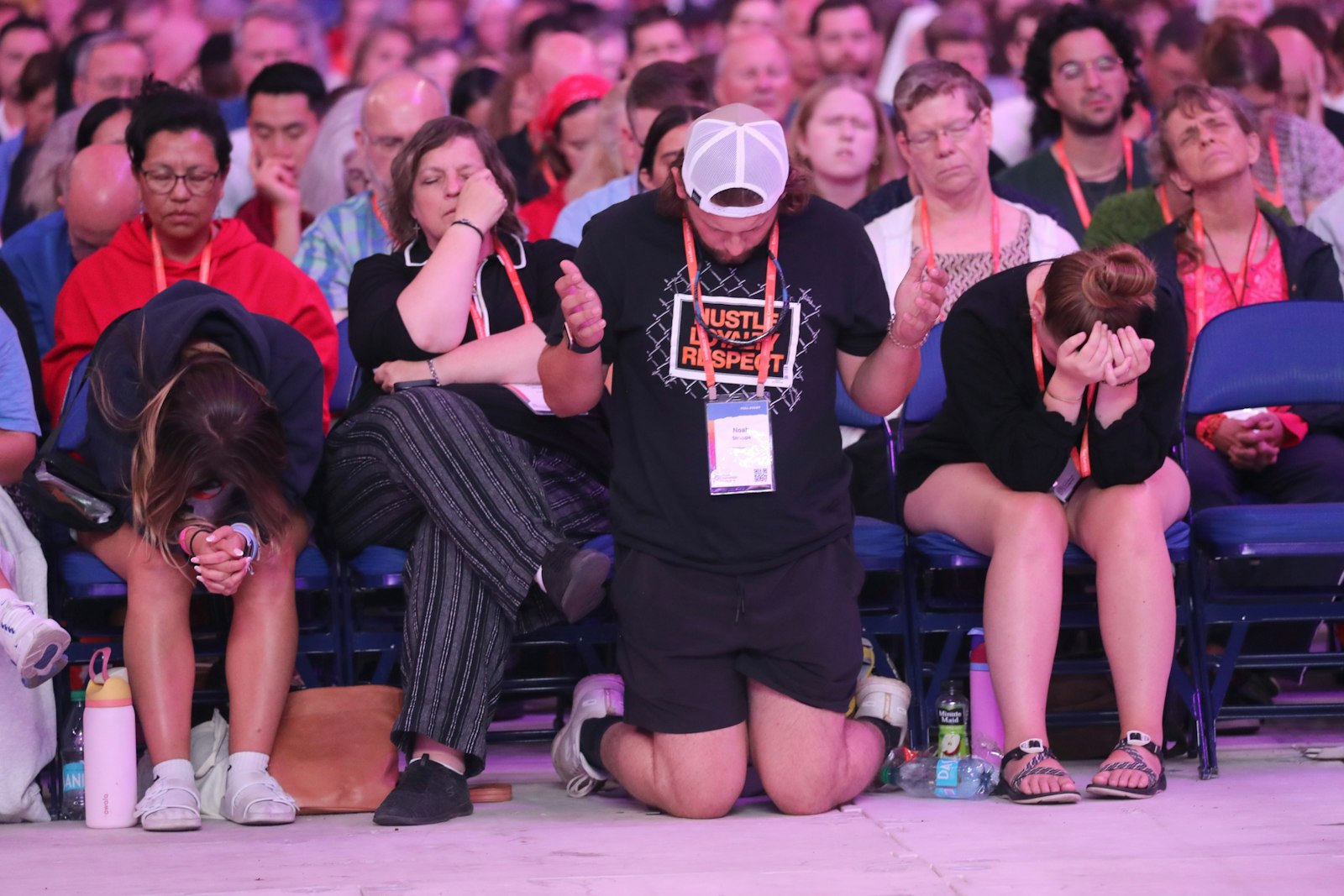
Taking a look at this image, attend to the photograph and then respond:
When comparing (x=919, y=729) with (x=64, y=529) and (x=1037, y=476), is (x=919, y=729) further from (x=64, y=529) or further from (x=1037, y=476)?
(x=64, y=529)

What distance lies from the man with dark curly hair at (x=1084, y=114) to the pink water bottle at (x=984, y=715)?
2.12 meters

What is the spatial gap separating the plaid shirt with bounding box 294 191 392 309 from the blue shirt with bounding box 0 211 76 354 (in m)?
0.65

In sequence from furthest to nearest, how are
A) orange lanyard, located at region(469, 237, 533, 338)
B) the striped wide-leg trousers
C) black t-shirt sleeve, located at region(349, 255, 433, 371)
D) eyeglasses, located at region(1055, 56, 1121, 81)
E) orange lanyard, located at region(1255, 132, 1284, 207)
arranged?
eyeglasses, located at region(1055, 56, 1121, 81) → orange lanyard, located at region(1255, 132, 1284, 207) → orange lanyard, located at region(469, 237, 533, 338) → black t-shirt sleeve, located at region(349, 255, 433, 371) → the striped wide-leg trousers

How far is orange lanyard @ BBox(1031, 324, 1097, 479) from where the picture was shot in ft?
11.8

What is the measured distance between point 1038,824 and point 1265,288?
1932 mm

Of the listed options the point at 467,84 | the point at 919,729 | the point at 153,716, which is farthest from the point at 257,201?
the point at 919,729

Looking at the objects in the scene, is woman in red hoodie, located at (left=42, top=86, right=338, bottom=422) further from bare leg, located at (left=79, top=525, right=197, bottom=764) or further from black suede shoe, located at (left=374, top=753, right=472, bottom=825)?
black suede shoe, located at (left=374, top=753, right=472, bottom=825)

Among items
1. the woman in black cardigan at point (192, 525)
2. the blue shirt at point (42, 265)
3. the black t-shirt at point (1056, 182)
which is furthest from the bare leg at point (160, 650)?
the black t-shirt at point (1056, 182)

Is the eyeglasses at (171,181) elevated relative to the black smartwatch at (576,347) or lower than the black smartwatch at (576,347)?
elevated

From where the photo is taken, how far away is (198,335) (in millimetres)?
3600

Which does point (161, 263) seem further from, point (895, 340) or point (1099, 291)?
point (1099, 291)

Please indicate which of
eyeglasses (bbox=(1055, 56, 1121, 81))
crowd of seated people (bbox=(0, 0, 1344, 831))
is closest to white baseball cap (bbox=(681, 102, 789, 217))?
crowd of seated people (bbox=(0, 0, 1344, 831))

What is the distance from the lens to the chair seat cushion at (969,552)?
366cm

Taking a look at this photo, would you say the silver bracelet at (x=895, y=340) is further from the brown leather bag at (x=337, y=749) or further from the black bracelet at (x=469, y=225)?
the brown leather bag at (x=337, y=749)
